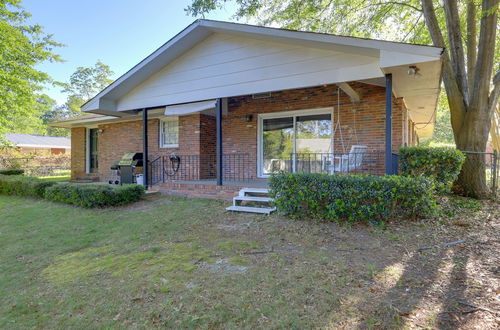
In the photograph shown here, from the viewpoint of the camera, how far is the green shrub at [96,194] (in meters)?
6.88

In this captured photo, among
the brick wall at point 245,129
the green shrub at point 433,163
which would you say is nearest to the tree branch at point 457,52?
the brick wall at point 245,129

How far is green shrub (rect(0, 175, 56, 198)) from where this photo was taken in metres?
8.43

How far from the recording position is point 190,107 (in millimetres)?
7797

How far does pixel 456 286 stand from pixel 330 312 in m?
1.37

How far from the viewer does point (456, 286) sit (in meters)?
2.66

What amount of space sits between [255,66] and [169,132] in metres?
5.22

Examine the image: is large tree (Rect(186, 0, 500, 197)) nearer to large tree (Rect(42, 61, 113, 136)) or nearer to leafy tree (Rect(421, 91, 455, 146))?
leafy tree (Rect(421, 91, 455, 146))

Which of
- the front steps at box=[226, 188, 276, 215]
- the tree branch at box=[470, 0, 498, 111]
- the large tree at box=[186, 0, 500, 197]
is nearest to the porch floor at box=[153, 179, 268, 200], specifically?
the front steps at box=[226, 188, 276, 215]

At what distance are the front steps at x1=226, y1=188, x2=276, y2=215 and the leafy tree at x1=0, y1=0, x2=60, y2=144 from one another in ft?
40.1

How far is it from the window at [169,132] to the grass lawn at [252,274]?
5.35 metres

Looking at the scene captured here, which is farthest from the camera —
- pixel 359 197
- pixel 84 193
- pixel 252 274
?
pixel 84 193

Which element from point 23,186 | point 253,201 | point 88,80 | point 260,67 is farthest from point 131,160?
point 88,80

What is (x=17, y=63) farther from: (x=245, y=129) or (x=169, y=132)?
(x=245, y=129)

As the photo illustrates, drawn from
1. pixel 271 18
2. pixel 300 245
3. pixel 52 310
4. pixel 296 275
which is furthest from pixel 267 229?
pixel 271 18
